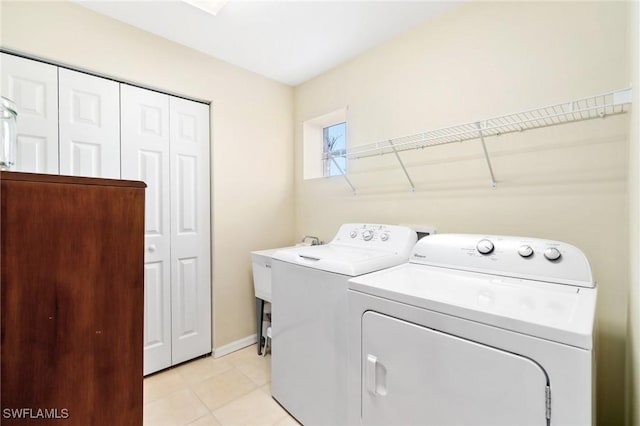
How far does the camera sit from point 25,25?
154cm

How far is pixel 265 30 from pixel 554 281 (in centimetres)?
223

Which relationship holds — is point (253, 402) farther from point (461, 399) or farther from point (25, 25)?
point (25, 25)

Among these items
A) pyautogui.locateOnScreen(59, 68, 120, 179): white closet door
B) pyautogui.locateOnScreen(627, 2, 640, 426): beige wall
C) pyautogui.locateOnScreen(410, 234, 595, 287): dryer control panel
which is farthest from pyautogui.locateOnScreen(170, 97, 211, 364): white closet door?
pyautogui.locateOnScreen(627, 2, 640, 426): beige wall

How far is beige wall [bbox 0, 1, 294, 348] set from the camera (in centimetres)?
163

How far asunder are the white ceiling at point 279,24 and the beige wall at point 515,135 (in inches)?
6.2

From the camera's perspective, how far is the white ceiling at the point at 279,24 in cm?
171

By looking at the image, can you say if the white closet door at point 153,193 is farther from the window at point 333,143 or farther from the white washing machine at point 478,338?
the white washing machine at point 478,338

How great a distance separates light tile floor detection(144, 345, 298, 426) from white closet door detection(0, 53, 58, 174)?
1596mm

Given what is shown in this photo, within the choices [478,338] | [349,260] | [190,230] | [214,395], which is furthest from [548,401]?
[190,230]

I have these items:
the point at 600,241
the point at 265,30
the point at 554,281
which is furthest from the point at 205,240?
the point at 600,241

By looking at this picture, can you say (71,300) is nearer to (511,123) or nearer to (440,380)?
(440,380)

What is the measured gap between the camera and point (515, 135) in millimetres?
1506

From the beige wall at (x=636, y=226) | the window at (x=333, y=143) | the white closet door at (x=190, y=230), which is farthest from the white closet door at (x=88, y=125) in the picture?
the beige wall at (x=636, y=226)

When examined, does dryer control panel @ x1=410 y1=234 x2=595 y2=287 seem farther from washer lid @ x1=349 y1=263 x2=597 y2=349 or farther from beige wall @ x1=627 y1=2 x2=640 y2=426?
beige wall @ x1=627 y1=2 x2=640 y2=426
